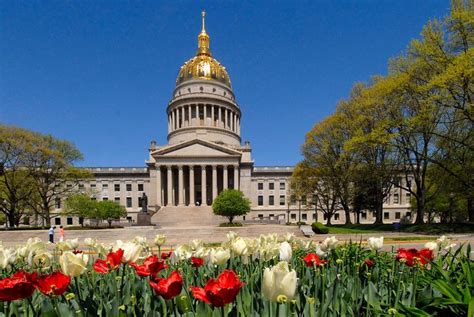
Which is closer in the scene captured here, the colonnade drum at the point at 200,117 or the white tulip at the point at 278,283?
the white tulip at the point at 278,283

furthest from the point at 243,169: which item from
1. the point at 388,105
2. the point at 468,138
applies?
the point at 468,138

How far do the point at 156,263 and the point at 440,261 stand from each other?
3.95 metres

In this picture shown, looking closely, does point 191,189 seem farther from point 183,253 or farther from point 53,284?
point 53,284

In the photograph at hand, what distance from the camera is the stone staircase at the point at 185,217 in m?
53.6

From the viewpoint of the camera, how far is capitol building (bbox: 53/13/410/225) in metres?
65.9

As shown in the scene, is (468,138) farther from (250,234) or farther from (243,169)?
(243,169)

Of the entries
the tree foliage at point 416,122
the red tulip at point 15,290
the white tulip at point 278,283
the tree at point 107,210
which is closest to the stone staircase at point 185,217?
the tree at point 107,210

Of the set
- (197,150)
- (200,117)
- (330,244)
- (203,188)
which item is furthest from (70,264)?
(200,117)

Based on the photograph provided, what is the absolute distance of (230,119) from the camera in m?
88.4

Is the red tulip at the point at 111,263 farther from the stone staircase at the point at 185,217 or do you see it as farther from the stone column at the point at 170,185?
the stone column at the point at 170,185

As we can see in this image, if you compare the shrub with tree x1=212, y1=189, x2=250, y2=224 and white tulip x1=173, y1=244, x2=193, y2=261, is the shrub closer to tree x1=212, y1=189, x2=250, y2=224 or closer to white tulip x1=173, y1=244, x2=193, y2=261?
tree x1=212, y1=189, x2=250, y2=224

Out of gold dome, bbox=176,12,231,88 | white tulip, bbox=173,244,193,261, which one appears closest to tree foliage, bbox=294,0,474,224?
white tulip, bbox=173,244,193,261

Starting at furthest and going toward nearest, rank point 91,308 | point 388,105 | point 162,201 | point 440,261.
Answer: point 162,201 < point 388,105 < point 440,261 < point 91,308

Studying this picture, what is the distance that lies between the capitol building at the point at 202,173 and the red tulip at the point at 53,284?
171 ft
